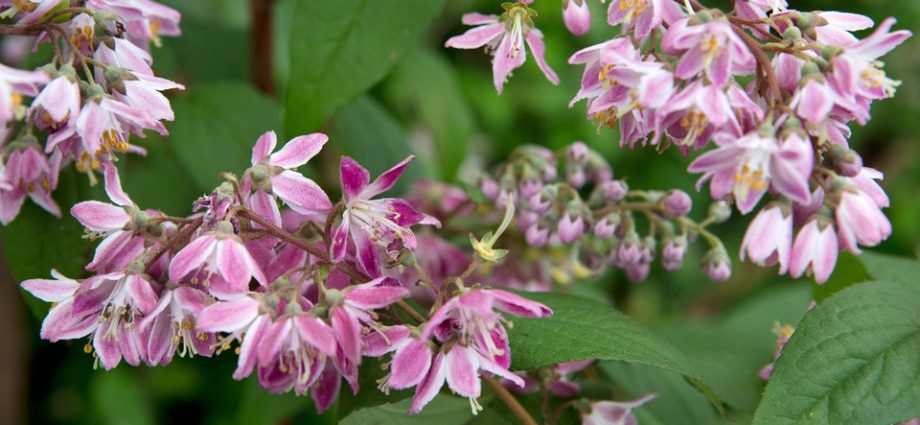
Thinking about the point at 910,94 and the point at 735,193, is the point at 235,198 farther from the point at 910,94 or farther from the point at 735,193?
the point at 910,94

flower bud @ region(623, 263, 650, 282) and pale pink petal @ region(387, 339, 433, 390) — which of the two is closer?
pale pink petal @ region(387, 339, 433, 390)

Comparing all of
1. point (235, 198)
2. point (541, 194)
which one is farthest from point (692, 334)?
point (235, 198)

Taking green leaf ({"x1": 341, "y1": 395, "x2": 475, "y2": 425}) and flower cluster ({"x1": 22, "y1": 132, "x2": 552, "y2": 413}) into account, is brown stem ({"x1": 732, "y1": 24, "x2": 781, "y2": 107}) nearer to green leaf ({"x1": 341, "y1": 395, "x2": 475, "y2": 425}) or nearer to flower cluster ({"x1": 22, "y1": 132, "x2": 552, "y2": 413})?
flower cluster ({"x1": 22, "y1": 132, "x2": 552, "y2": 413})

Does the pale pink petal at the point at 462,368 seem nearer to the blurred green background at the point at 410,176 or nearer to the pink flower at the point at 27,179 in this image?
the blurred green background at the point at 410,176

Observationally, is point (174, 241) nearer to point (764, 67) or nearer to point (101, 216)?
point (101, 216)

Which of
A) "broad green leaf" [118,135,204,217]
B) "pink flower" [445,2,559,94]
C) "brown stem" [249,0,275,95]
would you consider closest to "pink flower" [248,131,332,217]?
"pink flower" [445,2,559,94]

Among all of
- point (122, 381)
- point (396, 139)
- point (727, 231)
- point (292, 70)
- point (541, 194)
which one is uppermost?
point (292, 70)

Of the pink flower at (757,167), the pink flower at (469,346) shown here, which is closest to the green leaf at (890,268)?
the pink flower at (757,167)
